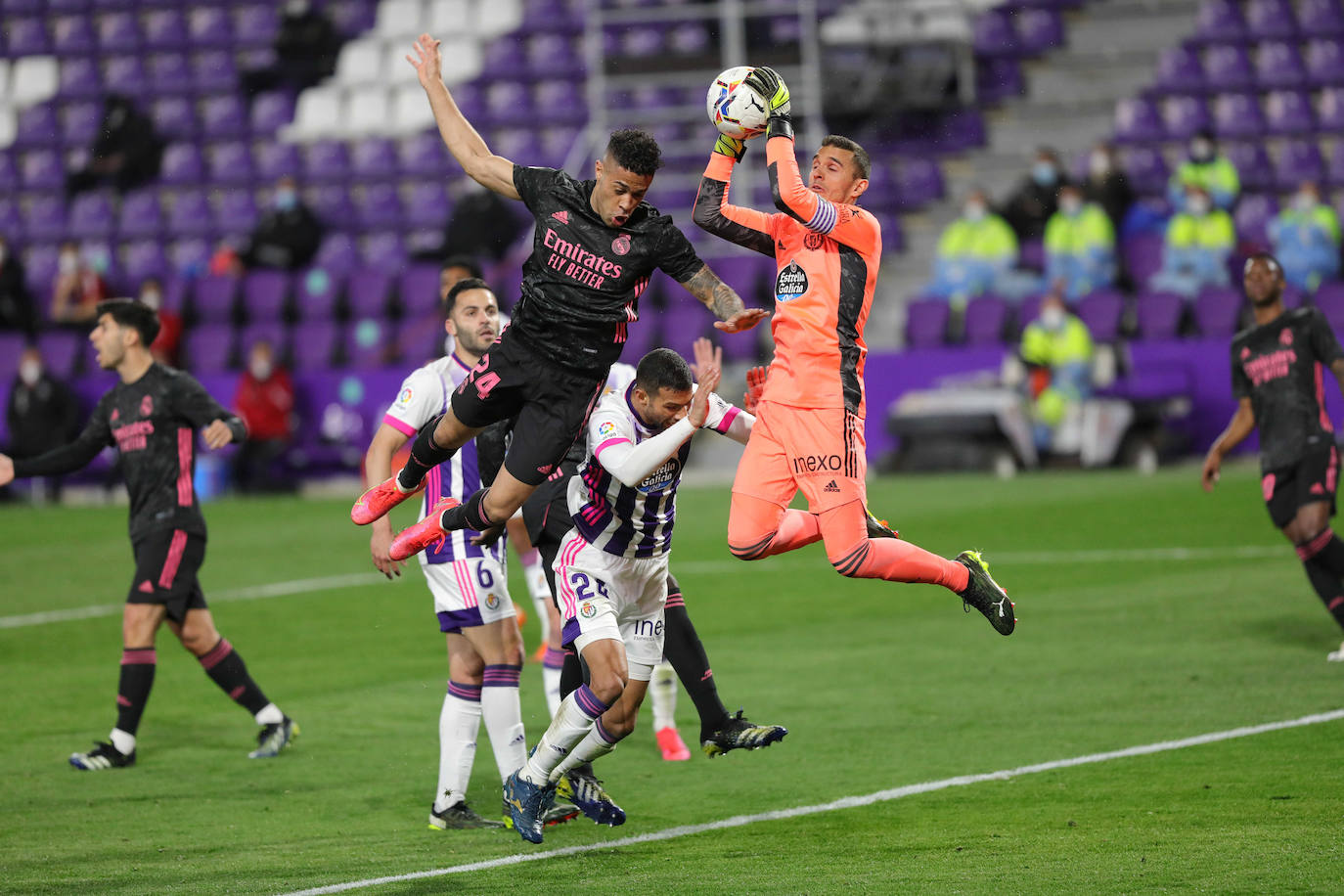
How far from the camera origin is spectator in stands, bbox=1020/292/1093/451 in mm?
20328

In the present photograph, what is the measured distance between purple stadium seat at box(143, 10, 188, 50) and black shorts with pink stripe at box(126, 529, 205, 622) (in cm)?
2195

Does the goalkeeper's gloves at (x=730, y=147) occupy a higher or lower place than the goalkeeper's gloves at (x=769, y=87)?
lower

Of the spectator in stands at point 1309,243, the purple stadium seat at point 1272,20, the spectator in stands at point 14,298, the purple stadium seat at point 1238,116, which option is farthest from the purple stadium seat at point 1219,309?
the spectator in stands at point 14,298

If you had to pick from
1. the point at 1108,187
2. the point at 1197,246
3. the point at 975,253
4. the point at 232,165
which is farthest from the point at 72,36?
the point at 1197,246

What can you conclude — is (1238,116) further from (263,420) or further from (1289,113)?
(263,420)

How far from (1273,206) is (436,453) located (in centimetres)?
1774

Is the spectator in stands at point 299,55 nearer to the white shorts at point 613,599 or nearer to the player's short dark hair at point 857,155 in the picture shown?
the player's short dark hair at point 857,155

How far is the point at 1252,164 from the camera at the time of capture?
23031mm

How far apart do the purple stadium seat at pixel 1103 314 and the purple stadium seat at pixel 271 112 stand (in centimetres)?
1405

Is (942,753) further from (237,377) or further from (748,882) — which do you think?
(237,377)

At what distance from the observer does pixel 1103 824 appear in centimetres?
712

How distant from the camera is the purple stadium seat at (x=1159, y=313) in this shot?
68.1ft

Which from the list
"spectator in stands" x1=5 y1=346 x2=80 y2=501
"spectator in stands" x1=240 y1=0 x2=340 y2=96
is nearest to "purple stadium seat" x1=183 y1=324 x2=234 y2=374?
"spectator in stands" x1=5 y1=346 x2=80 y2=501

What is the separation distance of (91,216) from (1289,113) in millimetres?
18290
